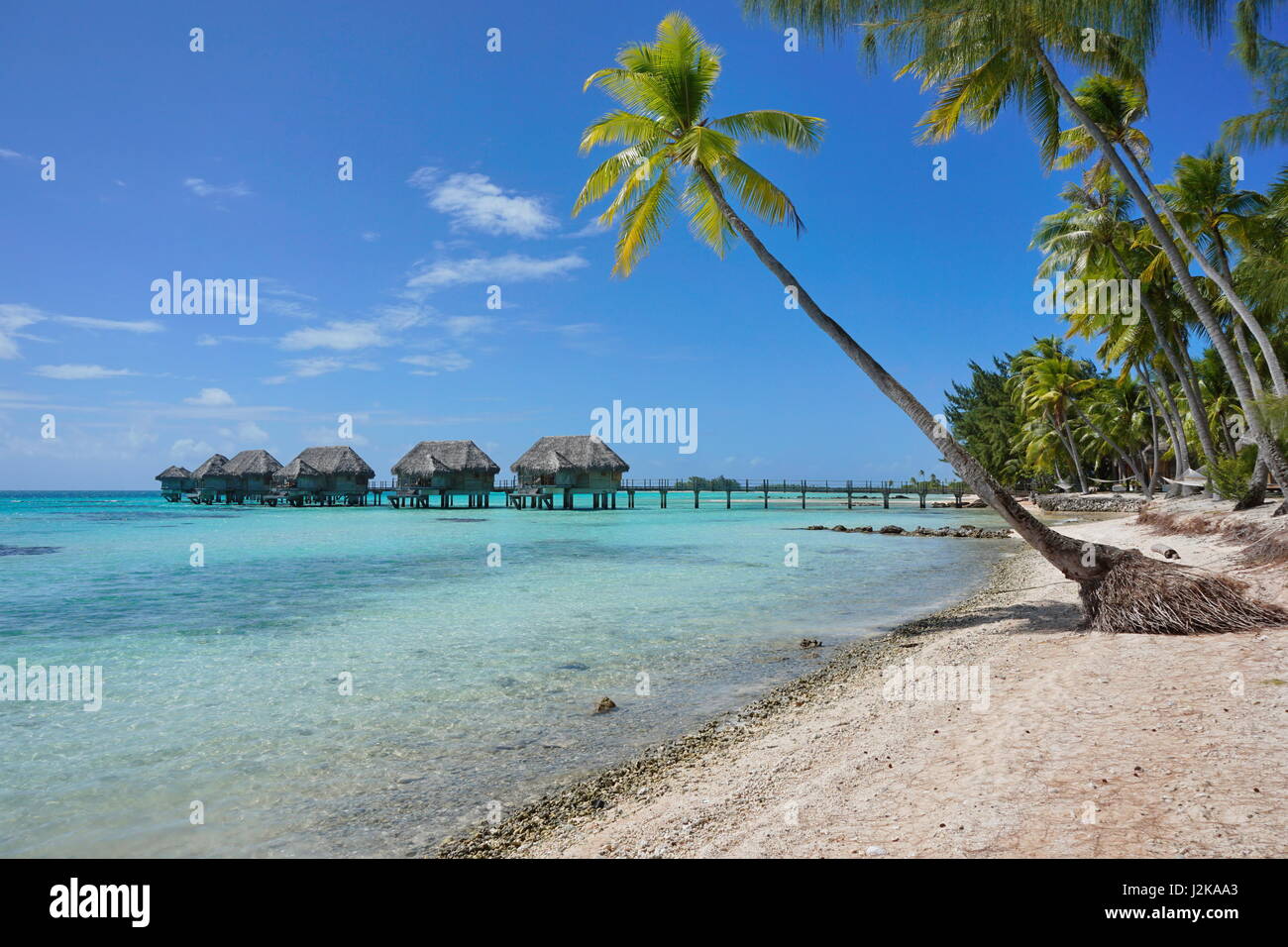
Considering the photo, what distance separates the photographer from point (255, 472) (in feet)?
197

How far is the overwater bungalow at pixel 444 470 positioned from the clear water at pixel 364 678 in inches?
1271

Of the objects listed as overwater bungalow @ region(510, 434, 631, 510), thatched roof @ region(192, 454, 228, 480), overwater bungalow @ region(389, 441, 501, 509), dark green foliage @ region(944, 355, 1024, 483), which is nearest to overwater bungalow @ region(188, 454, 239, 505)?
thatched roof @ region(192, 454, 228, 480)

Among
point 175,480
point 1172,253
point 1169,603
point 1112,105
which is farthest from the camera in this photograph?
point 175,480

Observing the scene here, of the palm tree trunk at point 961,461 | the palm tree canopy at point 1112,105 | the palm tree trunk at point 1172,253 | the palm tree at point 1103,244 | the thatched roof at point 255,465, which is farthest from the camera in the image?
the thatched roof at point 255,465

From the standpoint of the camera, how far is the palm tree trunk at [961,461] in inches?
308

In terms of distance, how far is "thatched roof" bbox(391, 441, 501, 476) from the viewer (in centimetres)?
5119

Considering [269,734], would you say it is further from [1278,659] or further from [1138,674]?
[1278,659]

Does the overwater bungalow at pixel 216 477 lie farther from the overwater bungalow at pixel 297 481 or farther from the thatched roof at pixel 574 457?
the thatched roof at pixel 574 457

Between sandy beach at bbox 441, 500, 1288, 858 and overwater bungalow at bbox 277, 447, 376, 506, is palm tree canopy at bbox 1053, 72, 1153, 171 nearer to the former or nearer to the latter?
sandy beach at bbox 441, 500, 1288, 858

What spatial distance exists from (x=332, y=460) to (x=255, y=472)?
9257 mm

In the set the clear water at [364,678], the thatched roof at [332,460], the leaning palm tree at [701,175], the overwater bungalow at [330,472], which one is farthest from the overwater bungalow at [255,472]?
the leaning palm tree at [701,175]

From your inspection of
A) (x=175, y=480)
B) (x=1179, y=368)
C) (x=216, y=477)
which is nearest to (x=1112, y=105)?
(x=1179, y=368)

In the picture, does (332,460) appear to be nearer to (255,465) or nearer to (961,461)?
(255,465)

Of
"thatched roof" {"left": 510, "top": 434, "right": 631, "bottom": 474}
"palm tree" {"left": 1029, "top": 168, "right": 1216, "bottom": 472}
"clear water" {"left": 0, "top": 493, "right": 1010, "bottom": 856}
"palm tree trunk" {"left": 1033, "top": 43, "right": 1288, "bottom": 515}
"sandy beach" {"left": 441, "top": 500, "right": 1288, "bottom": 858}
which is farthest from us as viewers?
"thatched roof" {"left": 510, "top": 434, "right": 631, "bottom": 474}
